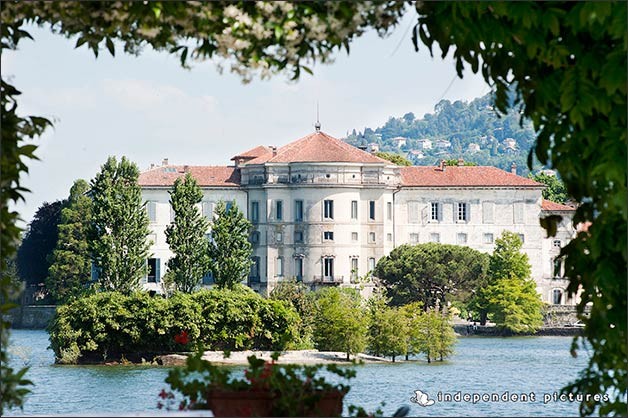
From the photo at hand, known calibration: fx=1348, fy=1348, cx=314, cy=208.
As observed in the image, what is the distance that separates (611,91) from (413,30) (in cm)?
75

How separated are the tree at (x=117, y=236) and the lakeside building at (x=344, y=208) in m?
15.3

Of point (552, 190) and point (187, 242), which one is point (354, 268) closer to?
point (187, 242)

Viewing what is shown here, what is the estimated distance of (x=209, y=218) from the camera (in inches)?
2414

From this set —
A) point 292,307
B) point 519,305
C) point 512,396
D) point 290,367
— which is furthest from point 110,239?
point 290,367

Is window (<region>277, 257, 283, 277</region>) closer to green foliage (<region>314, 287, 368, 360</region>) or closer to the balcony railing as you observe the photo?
the balcony railing

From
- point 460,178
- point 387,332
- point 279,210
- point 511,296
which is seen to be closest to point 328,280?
point 279,210

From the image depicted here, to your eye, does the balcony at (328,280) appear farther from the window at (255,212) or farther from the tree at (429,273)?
the window at (255,212)

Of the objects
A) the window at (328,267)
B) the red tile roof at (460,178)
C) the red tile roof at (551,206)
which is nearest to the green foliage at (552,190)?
the red tile roof at (551,206)

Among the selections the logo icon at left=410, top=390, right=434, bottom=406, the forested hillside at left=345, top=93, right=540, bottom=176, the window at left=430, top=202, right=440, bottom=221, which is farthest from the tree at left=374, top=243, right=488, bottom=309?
the forested hillside at left=345, top=93, right=540, bottom=176

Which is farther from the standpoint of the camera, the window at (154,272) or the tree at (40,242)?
the window at (154,272)

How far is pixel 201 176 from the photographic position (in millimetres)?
60969

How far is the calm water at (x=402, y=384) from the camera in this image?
2238 centimetres

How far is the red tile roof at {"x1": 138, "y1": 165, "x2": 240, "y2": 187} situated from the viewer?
60312 mm

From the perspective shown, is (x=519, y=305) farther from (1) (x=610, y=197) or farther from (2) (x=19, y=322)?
(1) (x=610, y=197)
